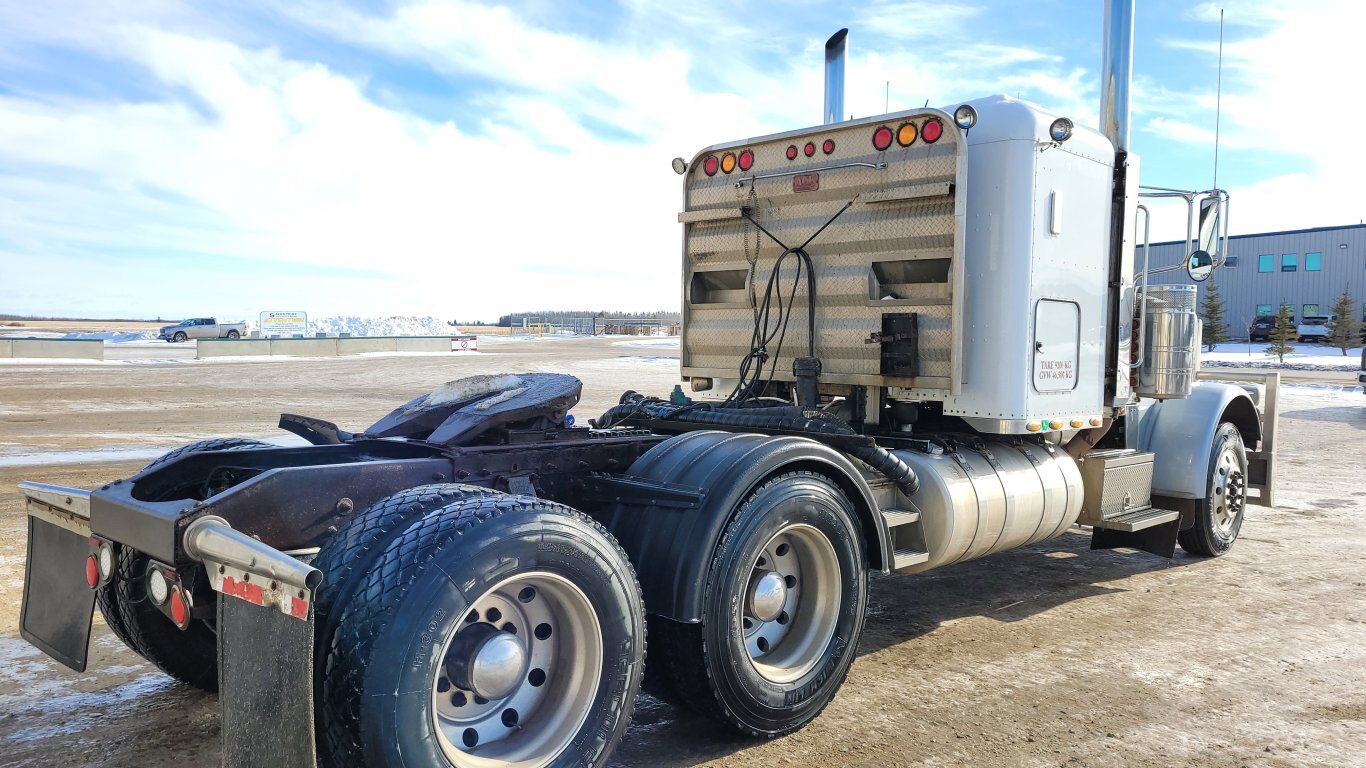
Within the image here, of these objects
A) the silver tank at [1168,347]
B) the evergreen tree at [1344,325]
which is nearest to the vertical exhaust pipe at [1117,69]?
the silver tank at [1168,347]

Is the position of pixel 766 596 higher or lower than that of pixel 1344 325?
lower

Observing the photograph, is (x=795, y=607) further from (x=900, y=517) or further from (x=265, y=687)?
(x=265, y=687)

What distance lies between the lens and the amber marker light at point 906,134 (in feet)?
18.1

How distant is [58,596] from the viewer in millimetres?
3777

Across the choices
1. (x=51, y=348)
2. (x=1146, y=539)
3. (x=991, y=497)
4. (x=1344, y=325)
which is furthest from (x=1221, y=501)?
(x=1344, y=325)

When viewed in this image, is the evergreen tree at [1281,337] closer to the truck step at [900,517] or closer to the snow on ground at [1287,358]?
the snow on ground at [1287,358]

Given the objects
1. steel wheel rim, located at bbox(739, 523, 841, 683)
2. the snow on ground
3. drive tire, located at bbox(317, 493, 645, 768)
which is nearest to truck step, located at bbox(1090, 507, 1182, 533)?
steel wheel rim, located at bbox(739, 523, 841, 683)

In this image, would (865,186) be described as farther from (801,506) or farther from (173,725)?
(173,725)

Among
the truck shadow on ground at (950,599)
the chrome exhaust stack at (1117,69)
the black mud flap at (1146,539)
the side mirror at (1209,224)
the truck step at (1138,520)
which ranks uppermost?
the chrome exhaust stack at (1117,69)

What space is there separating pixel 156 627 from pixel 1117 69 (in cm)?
654

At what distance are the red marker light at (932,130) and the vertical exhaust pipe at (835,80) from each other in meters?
1.94

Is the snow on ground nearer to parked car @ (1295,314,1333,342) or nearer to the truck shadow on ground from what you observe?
parked car @ (1295,314,1333,342)

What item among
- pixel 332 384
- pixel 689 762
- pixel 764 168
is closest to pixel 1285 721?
pixel 689 762

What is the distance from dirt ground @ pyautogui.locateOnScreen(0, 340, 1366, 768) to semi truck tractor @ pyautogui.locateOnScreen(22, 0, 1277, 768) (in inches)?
11.6
